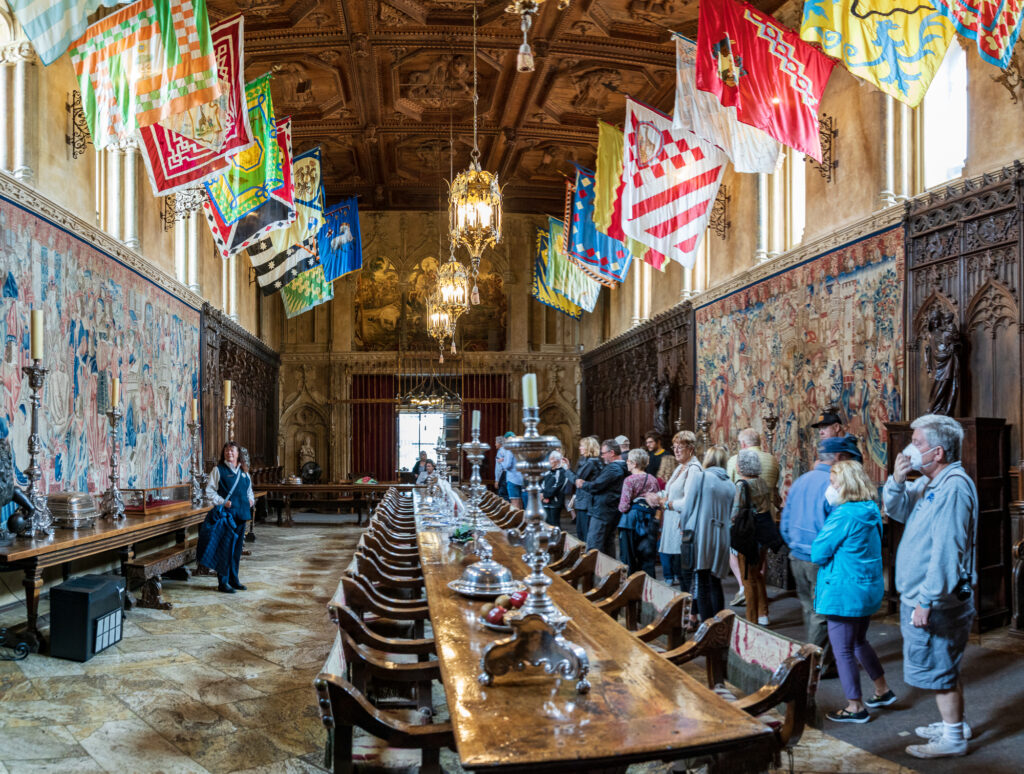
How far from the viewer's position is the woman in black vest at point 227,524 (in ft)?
28.0

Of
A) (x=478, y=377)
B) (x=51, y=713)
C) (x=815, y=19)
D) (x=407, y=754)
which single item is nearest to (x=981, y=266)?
(x=815, y=19)

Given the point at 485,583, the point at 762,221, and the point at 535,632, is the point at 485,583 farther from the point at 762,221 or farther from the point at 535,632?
the point at 762,221

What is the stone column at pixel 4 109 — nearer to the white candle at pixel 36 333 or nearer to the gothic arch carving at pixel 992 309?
the white candle at pixel 36 333

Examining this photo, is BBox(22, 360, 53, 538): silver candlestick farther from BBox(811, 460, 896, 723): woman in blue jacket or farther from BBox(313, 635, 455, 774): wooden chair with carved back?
BBox(811, 460, 896, 723): woman in blue jacket

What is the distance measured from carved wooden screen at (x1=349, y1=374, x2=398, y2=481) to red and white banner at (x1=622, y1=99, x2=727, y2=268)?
1338 cm

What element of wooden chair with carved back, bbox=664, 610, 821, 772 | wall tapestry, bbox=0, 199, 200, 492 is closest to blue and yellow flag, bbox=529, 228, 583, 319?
wall tapestry, bbox=0, 199, 200, 492

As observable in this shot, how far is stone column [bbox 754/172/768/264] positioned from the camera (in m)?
11.8

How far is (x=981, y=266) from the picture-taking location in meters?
7.27

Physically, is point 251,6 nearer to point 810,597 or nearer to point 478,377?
point 810,597

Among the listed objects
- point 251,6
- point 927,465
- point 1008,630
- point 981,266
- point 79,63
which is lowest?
point 1008,630

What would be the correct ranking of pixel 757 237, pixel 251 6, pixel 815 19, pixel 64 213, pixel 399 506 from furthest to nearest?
pixel 757 237 → pixel 251 6 → pixel 399 506 → pixel 64 213 → pixel 815 19

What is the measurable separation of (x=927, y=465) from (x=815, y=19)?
150 inches

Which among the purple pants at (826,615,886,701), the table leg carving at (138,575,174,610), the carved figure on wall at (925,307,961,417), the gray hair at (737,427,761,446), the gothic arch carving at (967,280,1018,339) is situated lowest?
the table leg carving at (138,575,174,610)

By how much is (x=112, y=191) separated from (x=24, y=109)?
2662 mm
